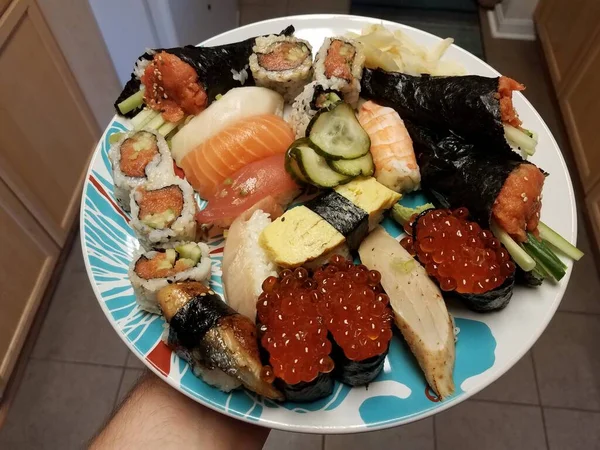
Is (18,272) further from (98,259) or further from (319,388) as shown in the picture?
(319,388)

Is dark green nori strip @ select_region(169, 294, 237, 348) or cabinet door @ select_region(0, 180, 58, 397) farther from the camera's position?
cabinet door @ select_region(0, 180, 58, 397)

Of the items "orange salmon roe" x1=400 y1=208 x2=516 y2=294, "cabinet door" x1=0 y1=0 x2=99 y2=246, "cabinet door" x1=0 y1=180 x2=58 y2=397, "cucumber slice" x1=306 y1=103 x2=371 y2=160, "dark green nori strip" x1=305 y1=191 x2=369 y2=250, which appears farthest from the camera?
"cabinet door" x1=0 y1=180 x2=58 y2=397

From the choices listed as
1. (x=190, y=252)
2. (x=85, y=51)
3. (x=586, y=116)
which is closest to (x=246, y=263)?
(x=190, y=252)

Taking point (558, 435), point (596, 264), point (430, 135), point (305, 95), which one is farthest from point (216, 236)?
point (596, 264)

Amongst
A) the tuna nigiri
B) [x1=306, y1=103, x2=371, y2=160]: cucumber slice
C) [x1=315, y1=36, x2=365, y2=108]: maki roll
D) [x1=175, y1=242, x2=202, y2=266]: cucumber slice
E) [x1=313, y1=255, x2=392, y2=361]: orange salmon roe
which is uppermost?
[x1=315, y1=36, x2=365, y2=108]: maki roll

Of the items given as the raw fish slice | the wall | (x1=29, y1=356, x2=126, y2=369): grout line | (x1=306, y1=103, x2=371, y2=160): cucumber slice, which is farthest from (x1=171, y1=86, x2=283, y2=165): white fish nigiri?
(x1=29, y1=356, x2=126, y2=369): grout line

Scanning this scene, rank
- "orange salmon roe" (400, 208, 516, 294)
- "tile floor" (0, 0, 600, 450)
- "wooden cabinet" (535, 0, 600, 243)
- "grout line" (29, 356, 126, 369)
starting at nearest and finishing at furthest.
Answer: "orange salmon roe" (400, 208, 516, 294)
"tile floor" (0, 0, 600, 450)
"grout line" (29, 356, 126, 369)
"wooden cabinet" (535, 0, 600, 243)

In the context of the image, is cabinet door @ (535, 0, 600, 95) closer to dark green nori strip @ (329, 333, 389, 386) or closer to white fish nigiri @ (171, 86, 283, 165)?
white fish nigiri @ (171, 86, 283, 165)
